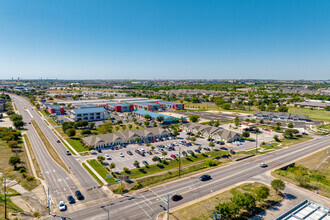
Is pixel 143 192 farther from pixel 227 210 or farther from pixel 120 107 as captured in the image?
pixel 120 107

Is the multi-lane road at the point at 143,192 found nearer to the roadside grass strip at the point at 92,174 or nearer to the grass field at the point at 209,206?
the roadside grass strip at the point at 92,174

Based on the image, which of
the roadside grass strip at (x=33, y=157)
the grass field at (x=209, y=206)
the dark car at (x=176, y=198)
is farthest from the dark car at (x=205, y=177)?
the roadside grass strip at (x=33, y=157)

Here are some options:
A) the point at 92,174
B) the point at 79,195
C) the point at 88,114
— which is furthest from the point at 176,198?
the point at 88,114

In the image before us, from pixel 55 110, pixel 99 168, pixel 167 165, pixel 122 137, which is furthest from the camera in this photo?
pixel 55 110

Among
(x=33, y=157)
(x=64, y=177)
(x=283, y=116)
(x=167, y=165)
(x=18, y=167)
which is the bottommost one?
(x=167, y=165)

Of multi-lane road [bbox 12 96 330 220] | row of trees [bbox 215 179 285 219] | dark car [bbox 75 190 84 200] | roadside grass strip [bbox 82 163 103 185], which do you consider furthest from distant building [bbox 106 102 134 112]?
row of trees [bbox 215 179 285 219]

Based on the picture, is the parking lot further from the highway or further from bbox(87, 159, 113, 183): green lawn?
the highway

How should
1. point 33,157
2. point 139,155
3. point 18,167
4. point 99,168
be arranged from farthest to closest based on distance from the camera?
point 139,155 → point 33,157 → point 99,168 → point 18,167
